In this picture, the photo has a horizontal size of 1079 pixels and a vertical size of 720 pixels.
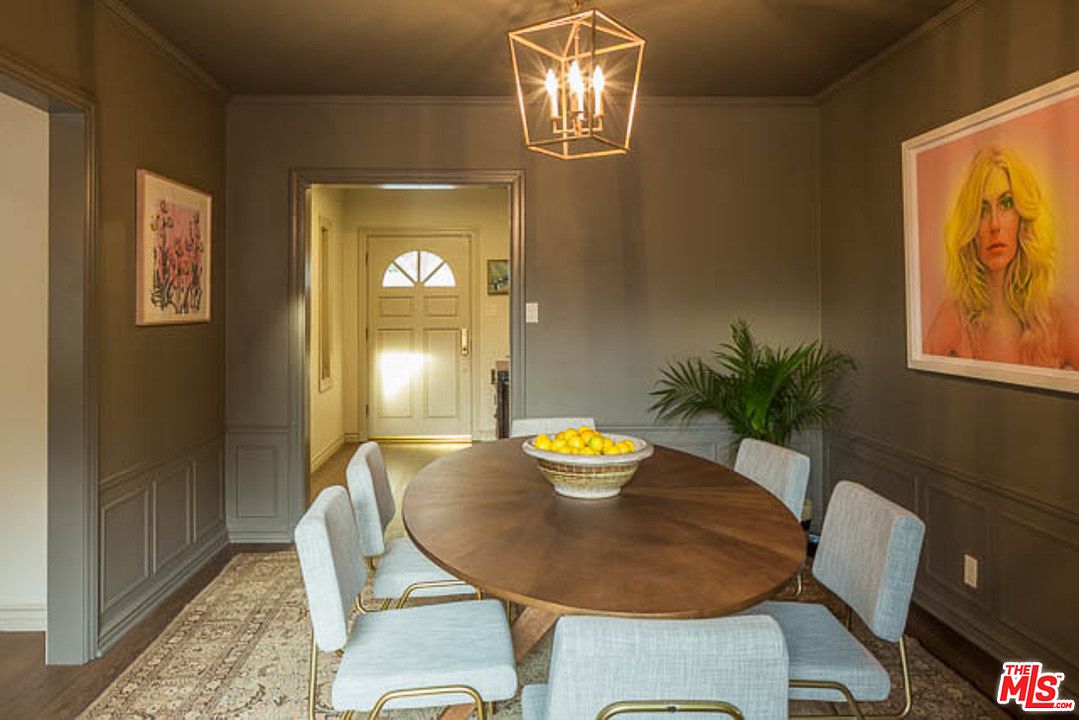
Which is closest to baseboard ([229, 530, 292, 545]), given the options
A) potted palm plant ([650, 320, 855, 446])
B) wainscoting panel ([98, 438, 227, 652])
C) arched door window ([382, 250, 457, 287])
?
Answer: wainscoting panel ([98, 438, 227, 652])

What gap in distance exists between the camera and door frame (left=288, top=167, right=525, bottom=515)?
4.12 meters

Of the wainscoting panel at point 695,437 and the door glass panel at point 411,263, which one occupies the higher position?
the door glass panel at point 411,263

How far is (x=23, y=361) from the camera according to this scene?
290 cm

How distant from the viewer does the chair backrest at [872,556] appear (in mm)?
1651

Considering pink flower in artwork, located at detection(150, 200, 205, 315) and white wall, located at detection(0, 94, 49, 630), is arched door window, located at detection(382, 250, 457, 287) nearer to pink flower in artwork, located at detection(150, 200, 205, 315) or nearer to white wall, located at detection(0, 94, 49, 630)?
pink flower in artwork, located at detection(150, 200, 205, 315)

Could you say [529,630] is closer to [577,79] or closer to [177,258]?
[577,79]

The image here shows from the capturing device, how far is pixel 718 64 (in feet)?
11.9

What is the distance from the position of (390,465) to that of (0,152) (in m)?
3.92

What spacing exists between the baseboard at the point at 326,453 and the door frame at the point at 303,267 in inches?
81.3

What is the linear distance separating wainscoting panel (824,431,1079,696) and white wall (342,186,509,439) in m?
4.55

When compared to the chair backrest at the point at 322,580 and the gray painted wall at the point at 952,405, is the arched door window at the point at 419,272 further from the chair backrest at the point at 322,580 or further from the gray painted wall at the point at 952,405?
the chair backrest at the point at 322,580

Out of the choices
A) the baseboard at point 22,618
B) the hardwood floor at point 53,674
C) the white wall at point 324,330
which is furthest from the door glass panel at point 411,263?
the baseboard at point 22,618

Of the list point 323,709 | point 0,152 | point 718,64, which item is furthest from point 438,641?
point 718,64

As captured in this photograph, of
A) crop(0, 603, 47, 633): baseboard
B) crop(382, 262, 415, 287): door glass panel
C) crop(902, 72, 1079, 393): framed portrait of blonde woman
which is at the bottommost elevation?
crop(0, 603, 47, 633): baseboard
